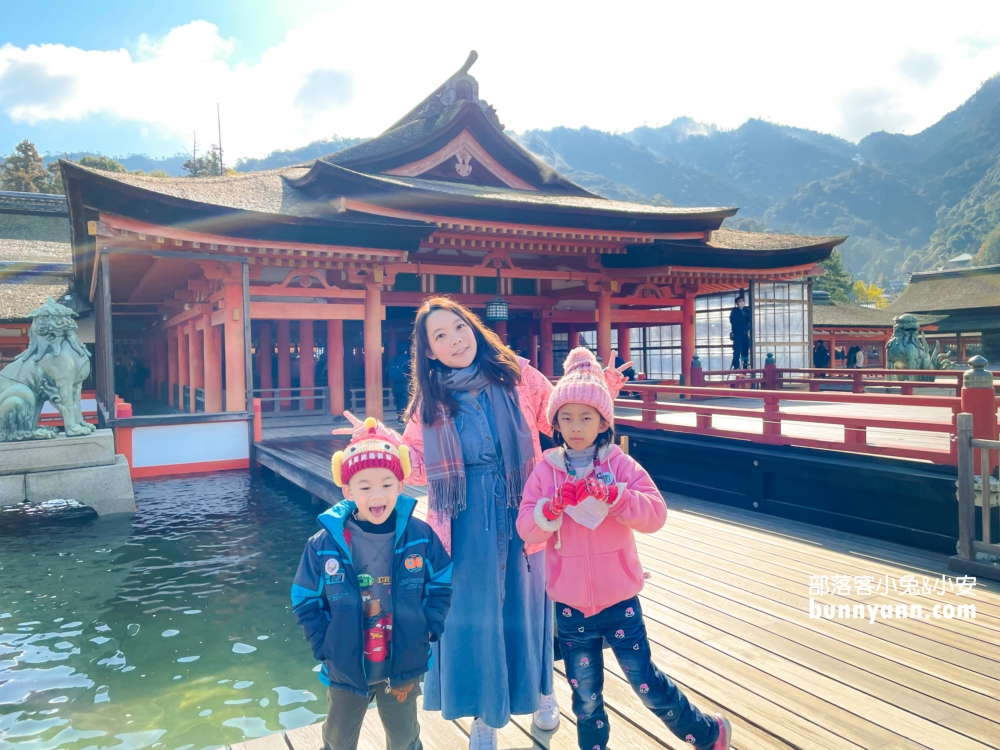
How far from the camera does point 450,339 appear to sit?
8.03 ft

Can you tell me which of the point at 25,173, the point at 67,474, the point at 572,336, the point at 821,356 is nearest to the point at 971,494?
the point at 67,474

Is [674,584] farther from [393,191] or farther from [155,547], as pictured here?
[393,191]

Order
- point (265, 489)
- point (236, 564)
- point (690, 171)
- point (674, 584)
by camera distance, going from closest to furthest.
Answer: point (674, 584), point (236, 564), point (265, 489), point (690, 171)

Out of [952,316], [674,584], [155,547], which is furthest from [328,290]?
[952,316]

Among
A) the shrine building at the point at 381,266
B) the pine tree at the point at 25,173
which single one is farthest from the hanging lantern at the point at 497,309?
the pine tree at the point at 25,173

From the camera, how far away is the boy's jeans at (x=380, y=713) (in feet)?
6.93

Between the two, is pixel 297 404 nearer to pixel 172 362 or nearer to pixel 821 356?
pixel 172 362

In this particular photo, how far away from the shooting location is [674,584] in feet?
13.9

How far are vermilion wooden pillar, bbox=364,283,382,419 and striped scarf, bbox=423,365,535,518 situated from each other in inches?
347

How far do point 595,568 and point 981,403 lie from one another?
3880 mm

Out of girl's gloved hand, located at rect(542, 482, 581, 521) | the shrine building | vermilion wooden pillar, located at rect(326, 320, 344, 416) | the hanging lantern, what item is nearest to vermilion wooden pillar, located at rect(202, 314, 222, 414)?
the shrine building

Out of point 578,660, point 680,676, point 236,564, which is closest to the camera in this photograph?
point 578,660

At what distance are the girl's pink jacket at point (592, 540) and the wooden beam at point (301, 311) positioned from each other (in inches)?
353

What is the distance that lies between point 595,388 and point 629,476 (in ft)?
1.04
